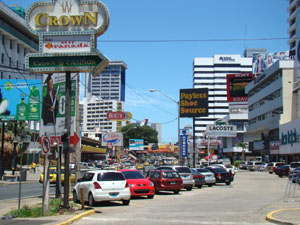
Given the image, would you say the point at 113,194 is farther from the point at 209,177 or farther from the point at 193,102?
the point at 193,102

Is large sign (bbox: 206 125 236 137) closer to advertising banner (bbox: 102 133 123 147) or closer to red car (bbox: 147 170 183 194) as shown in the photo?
advertising banner (bbox: 102 133 123 147)

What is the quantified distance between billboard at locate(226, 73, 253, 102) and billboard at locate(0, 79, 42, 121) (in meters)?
77.2

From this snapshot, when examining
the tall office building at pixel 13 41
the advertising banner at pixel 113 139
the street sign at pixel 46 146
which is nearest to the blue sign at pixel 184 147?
the advertising banner at pixel 113 139

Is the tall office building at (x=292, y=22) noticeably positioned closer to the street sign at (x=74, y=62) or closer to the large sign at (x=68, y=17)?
the large sign at (x=68, y=17)

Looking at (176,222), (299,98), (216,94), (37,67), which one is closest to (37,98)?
(37,67)

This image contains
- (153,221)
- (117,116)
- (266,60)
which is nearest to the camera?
(153,221)

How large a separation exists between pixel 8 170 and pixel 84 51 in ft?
173

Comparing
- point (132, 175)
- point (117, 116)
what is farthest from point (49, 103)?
point (117, 116)

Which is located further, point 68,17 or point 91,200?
point 91,200

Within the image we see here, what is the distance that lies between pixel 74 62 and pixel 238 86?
3873 inches

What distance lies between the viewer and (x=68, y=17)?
1584 centimetres

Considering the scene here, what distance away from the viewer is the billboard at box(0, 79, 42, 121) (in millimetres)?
39188

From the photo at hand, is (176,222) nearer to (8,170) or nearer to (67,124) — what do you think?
(67,124)

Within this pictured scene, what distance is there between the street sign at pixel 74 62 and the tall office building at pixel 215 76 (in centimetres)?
15910
